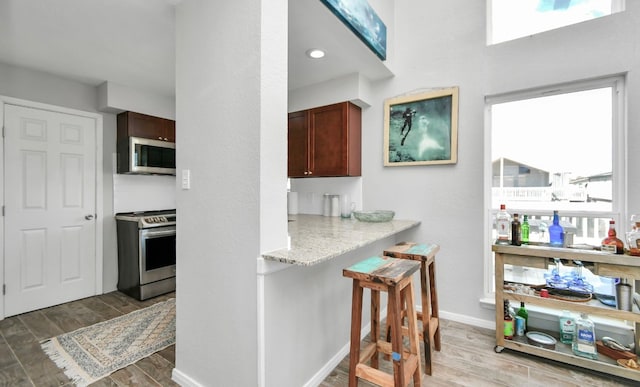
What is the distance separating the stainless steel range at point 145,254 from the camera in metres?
3.08

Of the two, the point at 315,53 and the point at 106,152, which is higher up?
the point at 315,53

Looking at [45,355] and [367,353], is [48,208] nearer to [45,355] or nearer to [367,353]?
[45,355]

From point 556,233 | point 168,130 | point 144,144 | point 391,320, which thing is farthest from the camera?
point 168,130

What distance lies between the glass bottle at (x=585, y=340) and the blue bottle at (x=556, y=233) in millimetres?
563

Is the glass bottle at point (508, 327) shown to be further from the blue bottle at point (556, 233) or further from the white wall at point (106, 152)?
the white wall at point (106, 152)

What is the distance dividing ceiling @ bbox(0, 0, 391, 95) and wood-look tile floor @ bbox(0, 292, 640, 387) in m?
2.36

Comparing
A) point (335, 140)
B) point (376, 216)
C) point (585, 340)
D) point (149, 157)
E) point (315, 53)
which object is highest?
point (315, 53)

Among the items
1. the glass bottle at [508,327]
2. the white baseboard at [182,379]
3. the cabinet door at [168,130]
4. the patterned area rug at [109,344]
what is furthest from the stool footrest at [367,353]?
the cabinet door at [168,130]

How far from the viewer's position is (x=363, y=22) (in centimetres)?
207

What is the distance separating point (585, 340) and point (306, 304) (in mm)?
1928

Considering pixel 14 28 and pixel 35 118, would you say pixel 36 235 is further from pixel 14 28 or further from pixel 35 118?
pixel 14 28

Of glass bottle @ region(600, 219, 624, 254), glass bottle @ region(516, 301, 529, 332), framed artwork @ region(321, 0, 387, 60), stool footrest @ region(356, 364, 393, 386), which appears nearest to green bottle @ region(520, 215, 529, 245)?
glass bottle @ region(600, 219, 624, 254)

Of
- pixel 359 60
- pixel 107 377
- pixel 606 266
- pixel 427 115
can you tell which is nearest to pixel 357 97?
pixel 359 60

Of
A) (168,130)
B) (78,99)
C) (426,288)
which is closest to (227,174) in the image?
(426,288)
